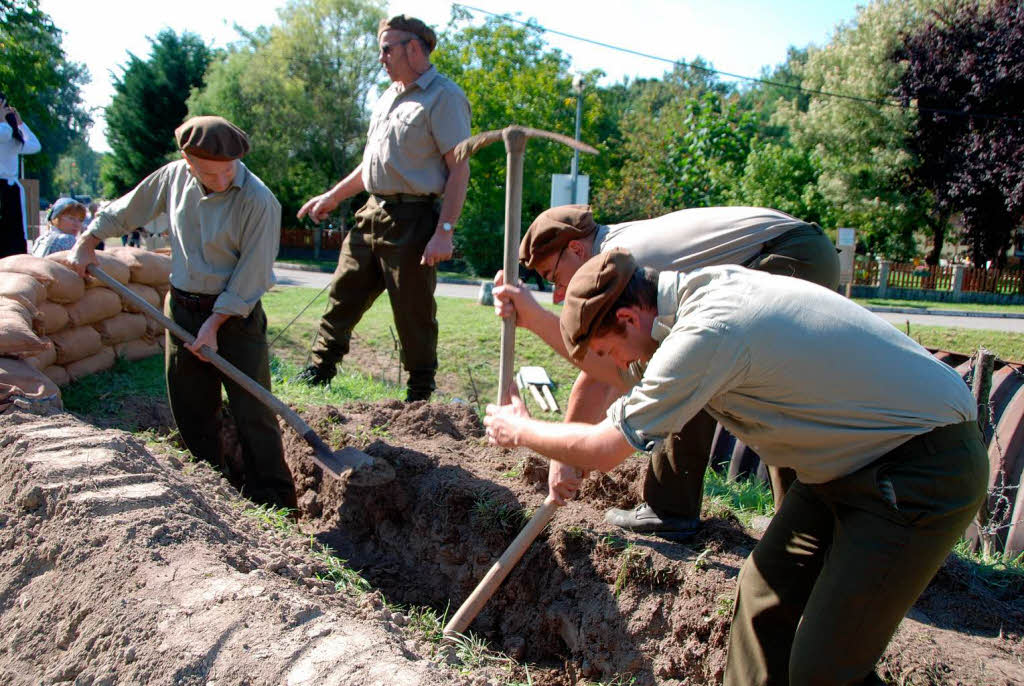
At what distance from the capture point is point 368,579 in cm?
362

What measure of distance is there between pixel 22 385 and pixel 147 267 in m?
2.46

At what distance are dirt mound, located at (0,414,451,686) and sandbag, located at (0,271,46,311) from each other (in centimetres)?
134

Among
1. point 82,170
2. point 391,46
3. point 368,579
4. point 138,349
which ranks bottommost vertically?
point 368,579

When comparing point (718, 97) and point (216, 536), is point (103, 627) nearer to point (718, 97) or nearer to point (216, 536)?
point (216, 536)

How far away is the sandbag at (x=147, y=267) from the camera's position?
5859mm

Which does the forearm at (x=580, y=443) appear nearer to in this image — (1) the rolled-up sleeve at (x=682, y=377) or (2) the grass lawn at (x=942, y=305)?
Result: (1) the rolled-up sleeve at (x=682, y=377)

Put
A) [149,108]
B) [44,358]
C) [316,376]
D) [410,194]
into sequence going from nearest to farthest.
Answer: [410,194]
[44,358]
[316,376]
[149,108]

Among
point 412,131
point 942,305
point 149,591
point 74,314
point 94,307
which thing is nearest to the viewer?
point 149,591

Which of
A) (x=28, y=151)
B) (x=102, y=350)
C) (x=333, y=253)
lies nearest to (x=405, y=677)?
(x=102, y=350)

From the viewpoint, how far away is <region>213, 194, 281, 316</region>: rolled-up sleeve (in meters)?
3.60

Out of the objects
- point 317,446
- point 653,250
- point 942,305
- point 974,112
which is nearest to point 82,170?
point 974,112

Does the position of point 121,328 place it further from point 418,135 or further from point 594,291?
point 594,291

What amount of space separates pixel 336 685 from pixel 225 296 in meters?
2.22

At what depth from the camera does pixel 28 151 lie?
252 inches
